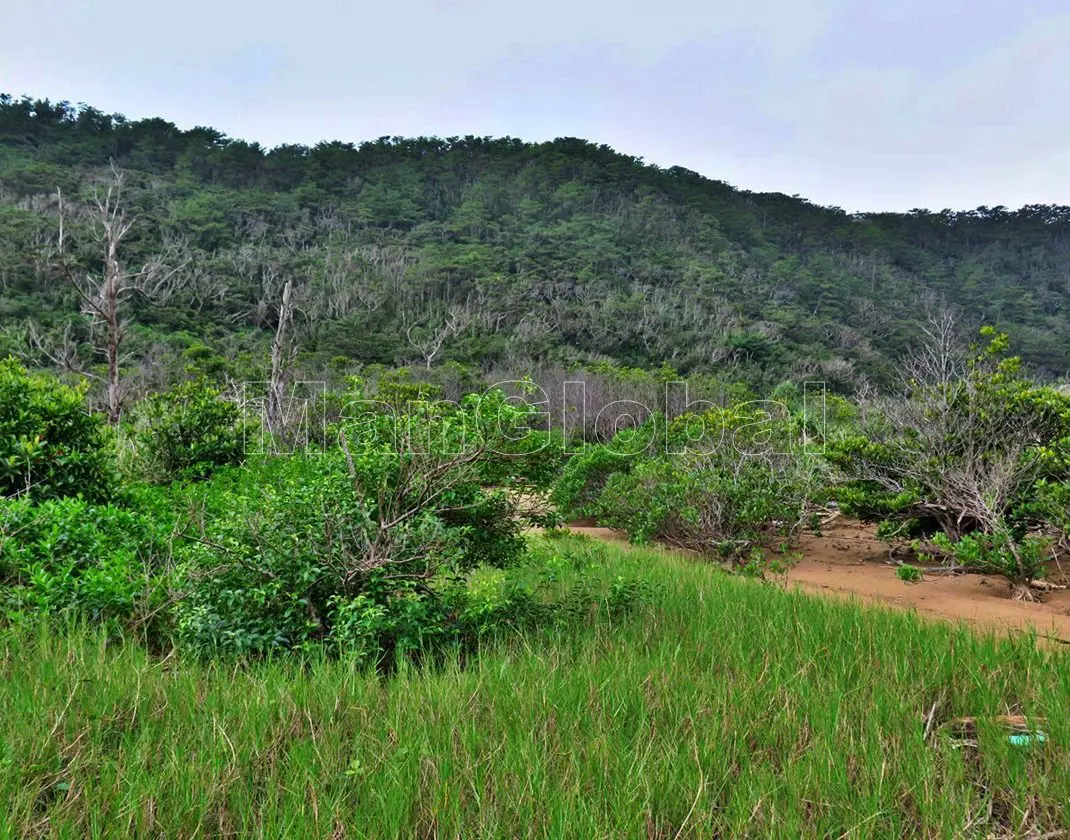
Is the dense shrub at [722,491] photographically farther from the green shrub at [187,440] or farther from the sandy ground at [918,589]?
the green shrub at [187,440]

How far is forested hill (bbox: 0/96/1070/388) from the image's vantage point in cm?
4669

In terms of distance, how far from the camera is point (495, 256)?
68500 millimetres

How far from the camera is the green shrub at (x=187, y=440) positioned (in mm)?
9109

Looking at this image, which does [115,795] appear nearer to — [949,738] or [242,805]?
[242,805]

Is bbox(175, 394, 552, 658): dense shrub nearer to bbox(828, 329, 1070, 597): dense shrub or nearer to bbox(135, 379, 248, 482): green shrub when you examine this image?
bbox(828, 329, 1070, 597): dense shrub

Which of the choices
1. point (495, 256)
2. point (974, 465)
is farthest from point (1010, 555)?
point (495, 256)

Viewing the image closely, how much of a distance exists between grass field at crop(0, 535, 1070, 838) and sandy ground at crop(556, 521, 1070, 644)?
1.90 meters

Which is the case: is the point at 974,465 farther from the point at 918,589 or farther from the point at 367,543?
the point at 367,543

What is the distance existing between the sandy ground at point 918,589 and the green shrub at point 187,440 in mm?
6077

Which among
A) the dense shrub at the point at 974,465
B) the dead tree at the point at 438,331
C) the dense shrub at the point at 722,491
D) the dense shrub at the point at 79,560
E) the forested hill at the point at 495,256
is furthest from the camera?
the forested hill at the point at 495,256

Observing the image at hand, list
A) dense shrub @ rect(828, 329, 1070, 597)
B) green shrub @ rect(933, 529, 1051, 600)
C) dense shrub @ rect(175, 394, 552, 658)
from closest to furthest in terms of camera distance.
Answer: dense shrub @ rect(175, 394, 552, 658) → green shrub @ rect(933, 529, 1051, 600) → dense shrub @ rect(828, 329, 1070, 597)

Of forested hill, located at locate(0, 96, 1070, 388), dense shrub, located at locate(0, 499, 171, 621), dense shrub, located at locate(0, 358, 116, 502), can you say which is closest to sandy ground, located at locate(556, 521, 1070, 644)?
dense shrub, located at locate(0, 499, 171, 621)

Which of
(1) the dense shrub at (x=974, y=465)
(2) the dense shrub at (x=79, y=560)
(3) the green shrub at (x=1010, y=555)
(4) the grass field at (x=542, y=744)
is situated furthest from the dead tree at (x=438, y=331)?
Result: (4) the grass field at (x=542, y=744)

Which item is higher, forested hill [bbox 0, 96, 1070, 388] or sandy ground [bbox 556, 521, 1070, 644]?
forested hill [bbox 0, 96, 1070, 388]
